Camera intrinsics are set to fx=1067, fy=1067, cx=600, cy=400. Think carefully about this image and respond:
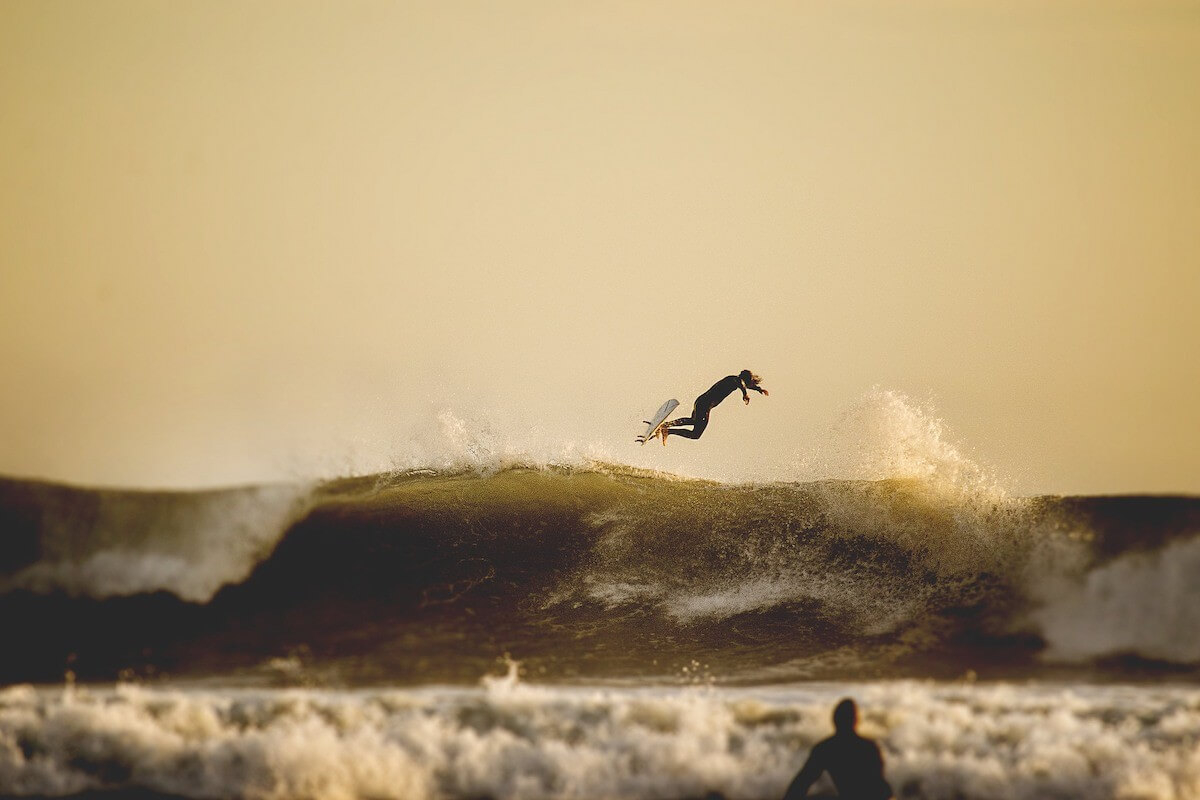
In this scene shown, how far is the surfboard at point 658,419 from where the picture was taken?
1038cm

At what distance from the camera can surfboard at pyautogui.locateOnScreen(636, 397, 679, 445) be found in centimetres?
1038

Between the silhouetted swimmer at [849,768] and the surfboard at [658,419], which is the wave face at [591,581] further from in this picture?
the silhouetted swimmer at [849,768]

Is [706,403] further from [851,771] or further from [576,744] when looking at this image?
[851,771]

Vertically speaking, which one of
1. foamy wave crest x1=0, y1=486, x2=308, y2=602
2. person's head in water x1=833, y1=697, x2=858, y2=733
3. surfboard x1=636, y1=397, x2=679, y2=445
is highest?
surfboard x1=636, y1=397, x2=679, y2=445

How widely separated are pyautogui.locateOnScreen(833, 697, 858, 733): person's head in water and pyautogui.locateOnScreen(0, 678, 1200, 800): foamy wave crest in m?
1.89

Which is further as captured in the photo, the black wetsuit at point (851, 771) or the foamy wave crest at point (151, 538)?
the foamy wave crest at point (151, 538)

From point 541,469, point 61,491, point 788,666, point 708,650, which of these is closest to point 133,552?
point 61,491

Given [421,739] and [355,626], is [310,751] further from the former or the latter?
[355,626]

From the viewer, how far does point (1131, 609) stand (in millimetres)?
10758

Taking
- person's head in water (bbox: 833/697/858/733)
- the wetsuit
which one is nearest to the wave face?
the wetsuit

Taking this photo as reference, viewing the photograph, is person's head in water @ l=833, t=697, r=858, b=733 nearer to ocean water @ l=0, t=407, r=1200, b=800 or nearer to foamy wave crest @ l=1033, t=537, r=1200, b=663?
ocean water @ l=0, t=407, r=1200, b=800

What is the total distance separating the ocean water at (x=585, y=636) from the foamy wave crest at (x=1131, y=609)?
3cm

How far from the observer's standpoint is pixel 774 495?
1329 centimetres

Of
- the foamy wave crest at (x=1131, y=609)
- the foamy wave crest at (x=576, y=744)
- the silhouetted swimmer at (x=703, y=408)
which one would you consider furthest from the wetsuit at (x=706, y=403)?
the foamy wave crest at (x=1131, y=609)
